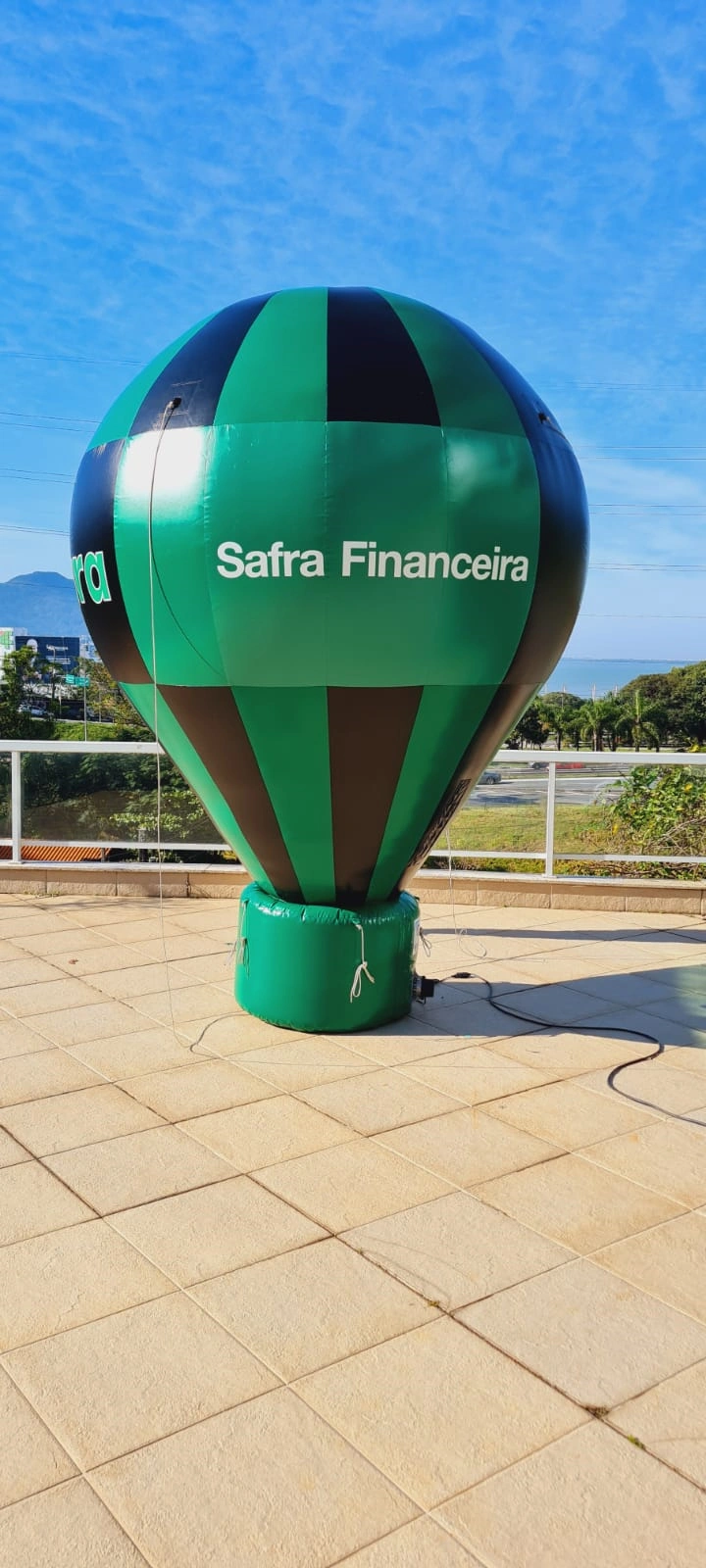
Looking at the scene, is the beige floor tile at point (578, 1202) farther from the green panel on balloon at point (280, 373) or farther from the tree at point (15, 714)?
the tree at point (15, 714)

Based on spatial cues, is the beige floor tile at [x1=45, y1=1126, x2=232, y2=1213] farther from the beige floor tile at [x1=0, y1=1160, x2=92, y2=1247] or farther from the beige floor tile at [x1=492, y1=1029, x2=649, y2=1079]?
the beige floor tile at [x1=492, y1=1029, x2=649, y2=1079]

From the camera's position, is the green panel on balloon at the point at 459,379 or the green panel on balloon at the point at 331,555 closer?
the green panel on balloon at the point at 331,555

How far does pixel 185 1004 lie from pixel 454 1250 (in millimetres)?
3013

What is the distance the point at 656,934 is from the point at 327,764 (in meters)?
4.07

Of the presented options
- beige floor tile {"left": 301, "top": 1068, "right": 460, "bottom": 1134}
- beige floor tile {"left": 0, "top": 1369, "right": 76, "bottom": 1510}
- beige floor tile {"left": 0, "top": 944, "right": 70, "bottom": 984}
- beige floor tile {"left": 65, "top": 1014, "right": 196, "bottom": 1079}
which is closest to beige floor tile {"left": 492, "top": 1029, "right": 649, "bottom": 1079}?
beige floor tile {"left": 301, "top": 1068, "right": 460, "bottom": 1134}

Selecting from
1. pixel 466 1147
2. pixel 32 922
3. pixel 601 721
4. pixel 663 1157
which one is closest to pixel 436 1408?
pixel 466 1147

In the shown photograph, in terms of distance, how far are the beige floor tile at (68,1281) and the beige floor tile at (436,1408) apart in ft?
2.40

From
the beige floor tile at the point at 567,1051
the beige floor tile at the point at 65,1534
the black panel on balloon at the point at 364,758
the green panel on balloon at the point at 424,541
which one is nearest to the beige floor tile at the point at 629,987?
the beige floor tile at the point at 567,1051

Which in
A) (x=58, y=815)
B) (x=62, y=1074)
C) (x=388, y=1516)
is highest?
(x=58, y=815)

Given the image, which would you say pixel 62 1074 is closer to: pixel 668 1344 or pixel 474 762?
pixel 474 762

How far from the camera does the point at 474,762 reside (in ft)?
19.6

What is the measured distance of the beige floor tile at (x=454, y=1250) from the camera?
146 inches

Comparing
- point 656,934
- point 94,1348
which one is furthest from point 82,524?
point 656,934

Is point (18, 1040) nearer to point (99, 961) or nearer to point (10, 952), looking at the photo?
point (99, 961)
